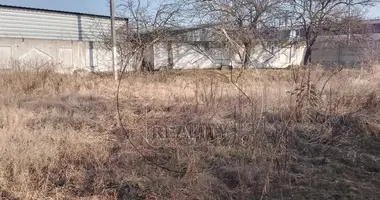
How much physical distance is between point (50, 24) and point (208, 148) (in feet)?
74.0

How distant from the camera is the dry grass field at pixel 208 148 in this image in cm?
386

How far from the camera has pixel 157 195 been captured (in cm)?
369

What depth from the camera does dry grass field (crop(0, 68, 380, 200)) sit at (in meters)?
3.86

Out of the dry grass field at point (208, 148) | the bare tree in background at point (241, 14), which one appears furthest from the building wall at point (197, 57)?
the dry grass field at point (208, 148)

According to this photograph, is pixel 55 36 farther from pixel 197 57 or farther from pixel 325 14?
pixel 325 14

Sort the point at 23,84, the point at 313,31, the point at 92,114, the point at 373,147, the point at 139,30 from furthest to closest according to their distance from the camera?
the point at 313,31
the point at 139,30
the point at 23,84
the point at 92,114
the point at 373,147

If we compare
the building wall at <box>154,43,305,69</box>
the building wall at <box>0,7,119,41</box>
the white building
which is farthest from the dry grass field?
the building wall at <box>0,7,119,41</box>

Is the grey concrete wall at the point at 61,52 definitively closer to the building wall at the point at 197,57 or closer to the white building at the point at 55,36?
the white building at the point at 55,36

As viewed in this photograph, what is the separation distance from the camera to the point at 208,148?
16.5 feet

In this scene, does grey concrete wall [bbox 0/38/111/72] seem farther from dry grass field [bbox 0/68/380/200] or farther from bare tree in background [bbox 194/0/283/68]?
dry grass field [bbox 0/68/380/200]

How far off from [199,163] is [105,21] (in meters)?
24.6

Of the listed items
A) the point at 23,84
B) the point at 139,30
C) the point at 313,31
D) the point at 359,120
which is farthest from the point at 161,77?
the point at 313,31

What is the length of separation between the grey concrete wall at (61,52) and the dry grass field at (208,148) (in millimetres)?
13676

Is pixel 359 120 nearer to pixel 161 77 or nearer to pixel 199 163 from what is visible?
Result: pixel 199 163
